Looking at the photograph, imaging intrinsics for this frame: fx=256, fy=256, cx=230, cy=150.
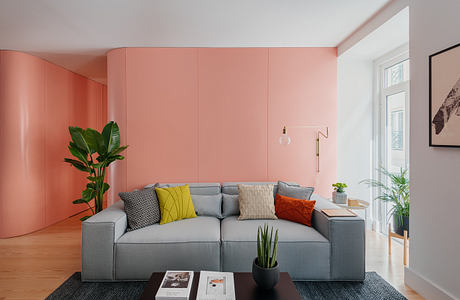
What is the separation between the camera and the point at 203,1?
2.46 m

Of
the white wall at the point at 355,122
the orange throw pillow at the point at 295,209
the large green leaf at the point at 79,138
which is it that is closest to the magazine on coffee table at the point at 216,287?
the orange throw pillow at the point at 295,209

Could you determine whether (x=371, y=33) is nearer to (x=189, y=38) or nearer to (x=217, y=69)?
(x=217, y=69)

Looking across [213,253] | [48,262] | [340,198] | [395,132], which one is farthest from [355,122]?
[48,262]

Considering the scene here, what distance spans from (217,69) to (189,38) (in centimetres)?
55

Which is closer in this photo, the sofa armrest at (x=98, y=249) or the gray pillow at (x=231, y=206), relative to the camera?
the sofa armrest at (x=98, y=249)

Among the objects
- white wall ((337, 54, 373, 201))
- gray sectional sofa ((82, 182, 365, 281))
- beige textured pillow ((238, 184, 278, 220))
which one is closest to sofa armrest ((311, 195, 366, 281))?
gray sectional sofa ((82, 182, 365, 281))

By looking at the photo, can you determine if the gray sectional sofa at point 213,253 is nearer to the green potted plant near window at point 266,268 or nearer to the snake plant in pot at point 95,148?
the green potted plant near window at point 266,268

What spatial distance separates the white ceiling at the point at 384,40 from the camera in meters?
2.59

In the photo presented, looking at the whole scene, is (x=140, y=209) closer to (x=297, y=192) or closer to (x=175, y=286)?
(x=175, y=286)

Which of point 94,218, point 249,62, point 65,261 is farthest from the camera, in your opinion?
point 249,62

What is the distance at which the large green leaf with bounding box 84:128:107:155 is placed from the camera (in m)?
3.15

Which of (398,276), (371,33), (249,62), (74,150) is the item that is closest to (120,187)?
(74,150)

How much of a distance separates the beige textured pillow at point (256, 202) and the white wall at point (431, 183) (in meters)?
1.33

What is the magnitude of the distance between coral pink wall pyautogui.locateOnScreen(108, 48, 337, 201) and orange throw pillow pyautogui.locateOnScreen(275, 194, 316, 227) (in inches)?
Answer: 32.3
